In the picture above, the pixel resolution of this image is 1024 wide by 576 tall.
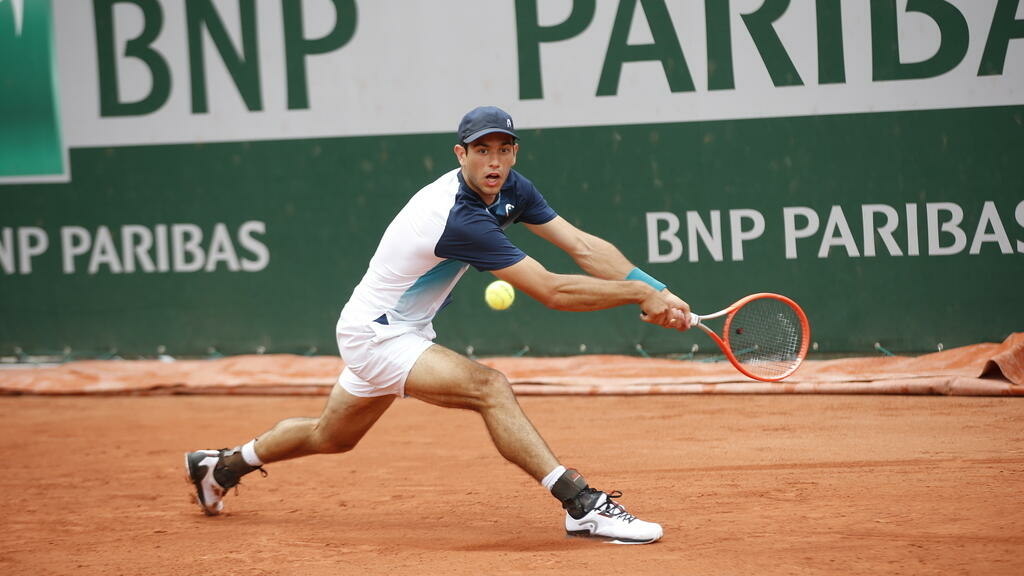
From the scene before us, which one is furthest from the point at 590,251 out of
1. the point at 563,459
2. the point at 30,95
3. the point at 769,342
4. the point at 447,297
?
the point at 30,95

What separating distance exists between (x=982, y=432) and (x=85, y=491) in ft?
Result: 12.8

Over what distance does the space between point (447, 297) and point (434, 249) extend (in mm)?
412

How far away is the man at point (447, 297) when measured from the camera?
3.75 metres

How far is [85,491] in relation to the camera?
5090 mm

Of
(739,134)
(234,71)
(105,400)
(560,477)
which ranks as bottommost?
(105,400)

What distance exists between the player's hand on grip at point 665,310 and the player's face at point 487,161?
2.05 ft

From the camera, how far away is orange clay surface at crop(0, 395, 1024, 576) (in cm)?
362

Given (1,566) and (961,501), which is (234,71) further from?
(961,501)

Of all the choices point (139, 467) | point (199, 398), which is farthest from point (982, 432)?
point (199, 398)

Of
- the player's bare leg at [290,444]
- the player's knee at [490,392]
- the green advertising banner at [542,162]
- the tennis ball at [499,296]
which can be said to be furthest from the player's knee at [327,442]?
the green advertising banner at [542,162]

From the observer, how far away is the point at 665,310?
3693 mm

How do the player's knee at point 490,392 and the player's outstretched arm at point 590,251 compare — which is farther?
the player's outstretched arm at point 590,251

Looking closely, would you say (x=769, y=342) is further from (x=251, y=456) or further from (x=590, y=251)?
(x=251, y=456)

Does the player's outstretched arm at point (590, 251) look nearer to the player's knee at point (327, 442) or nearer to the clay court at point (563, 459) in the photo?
the clay court at point (563, 459)
